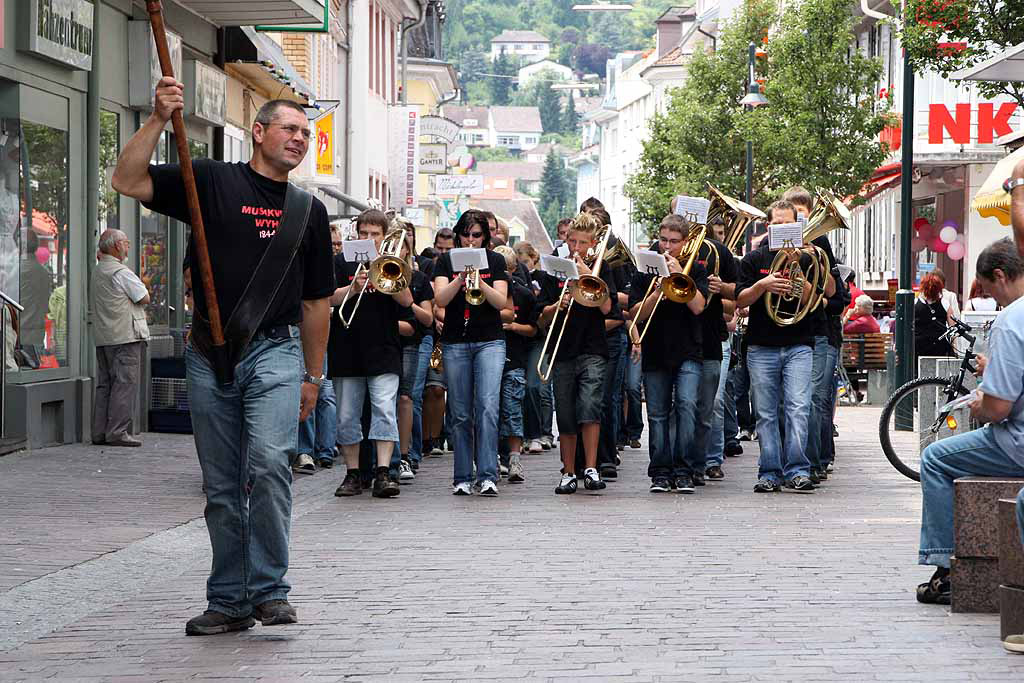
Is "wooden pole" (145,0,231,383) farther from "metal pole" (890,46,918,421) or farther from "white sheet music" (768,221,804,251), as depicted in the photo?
"metal pole" (890,46,918,421)

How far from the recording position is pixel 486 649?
6.59m

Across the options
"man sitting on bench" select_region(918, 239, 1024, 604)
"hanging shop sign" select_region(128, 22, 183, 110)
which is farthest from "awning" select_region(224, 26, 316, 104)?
"man sitting on bench" select_region(918, 239, 1024, 604)

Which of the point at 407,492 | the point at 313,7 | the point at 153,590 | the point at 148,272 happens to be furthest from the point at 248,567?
the point at 313,7

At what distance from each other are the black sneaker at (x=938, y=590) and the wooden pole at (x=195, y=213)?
9.82ft

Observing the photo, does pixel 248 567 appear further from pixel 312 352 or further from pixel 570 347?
pixel 570 347

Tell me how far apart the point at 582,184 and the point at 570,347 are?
152098 mm

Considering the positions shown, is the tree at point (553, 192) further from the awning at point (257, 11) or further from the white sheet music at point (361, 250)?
the white sheet music at point (361, 250)

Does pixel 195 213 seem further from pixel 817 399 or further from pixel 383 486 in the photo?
pixel 817 399

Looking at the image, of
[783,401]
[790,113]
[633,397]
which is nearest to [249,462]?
[783,401]

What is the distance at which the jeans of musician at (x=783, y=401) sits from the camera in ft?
41.5

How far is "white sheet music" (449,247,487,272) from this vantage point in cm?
1205

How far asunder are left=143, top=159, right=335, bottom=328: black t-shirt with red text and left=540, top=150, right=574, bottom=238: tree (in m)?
177

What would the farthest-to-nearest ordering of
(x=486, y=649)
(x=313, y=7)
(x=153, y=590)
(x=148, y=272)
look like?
(x=313, y=7)
(x=148, y=272)
(x=153, y=590)
(x=486, y=649)

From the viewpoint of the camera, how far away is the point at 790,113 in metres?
41.9
